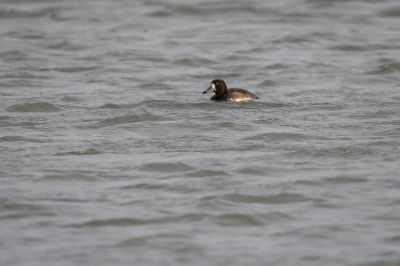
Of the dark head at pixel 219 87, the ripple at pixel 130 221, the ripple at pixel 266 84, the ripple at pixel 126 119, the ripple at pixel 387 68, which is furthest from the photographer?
the ripple at pixel 387 68

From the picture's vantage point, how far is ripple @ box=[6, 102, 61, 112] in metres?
13.4

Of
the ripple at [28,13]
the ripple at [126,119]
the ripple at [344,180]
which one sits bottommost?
the ripple at [344,180]

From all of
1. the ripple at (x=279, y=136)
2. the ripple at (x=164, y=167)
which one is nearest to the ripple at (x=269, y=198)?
the ripple at (x=164, y=167)

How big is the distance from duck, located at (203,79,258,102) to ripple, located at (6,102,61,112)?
1950 millimetres

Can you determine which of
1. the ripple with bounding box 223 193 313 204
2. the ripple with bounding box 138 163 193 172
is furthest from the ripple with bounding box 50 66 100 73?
the ripple with bounding box 223 193 313 204

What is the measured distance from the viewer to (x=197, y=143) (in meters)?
11.4

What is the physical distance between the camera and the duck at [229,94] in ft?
44.2

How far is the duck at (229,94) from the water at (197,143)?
146 millimetres

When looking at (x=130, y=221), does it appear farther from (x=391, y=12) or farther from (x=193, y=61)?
(x=391, y=12)

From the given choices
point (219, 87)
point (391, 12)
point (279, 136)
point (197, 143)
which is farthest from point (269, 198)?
point (391, 12)

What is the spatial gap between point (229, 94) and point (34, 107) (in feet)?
7.80

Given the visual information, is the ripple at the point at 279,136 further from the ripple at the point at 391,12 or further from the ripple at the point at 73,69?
the ripple at the point at 391,12

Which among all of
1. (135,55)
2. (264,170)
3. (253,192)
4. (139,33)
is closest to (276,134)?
(264,170)

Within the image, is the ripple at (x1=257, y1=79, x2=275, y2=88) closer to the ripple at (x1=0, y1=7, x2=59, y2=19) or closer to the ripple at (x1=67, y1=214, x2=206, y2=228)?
the ripple at (x1=67, y1=214, x2=206, y2=228)
